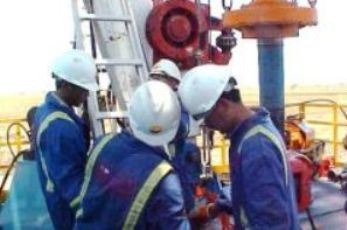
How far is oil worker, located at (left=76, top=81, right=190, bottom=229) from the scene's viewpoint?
8.72ft

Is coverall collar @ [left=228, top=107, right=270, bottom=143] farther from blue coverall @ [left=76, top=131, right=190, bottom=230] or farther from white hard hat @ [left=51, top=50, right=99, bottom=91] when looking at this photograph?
white hard hat @ [left=51, top=50, right=99, bottom=91]

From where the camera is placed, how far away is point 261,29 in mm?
5105

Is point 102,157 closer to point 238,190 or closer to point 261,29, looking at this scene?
point 238,190

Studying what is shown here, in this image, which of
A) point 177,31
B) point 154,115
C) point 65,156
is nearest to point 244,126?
point 154,115

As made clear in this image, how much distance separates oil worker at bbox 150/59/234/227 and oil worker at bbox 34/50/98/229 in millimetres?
543

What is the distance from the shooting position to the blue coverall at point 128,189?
266 cm

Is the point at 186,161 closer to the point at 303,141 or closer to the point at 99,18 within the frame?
the point at 99,18

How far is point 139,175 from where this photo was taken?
2.65 metres

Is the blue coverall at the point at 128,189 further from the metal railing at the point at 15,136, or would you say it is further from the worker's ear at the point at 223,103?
the metal railing at the point at 15,136

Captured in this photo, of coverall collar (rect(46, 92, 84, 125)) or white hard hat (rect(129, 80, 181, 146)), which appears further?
coverall collar (rect(46, 92, 84, 125))

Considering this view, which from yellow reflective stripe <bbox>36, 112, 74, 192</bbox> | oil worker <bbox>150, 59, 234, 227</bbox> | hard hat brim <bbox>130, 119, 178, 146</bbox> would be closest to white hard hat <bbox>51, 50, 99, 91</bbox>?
yellow reflective stripe <bbox>36, 112, 74, 192</bbox>

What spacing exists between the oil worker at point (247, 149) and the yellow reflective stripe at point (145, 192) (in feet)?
1.06

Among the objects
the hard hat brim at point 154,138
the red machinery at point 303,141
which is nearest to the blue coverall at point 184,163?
the hard hat brim at point 154,138

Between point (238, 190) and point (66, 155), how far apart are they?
4.17ft
